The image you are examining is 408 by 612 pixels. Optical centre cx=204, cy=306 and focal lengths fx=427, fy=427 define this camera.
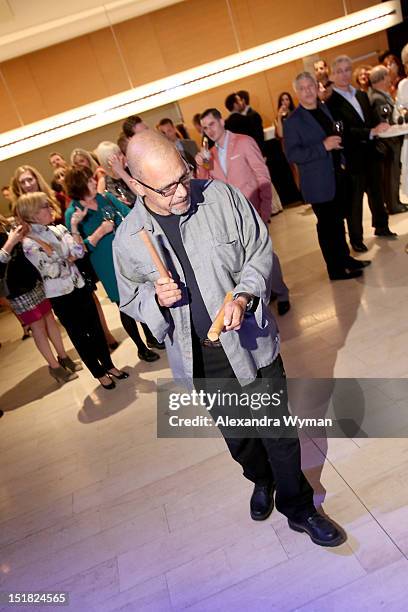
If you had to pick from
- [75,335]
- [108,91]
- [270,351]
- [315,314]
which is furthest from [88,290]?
[108,91]

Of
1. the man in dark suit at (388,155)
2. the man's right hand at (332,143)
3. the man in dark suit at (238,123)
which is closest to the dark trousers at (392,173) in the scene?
the man in dark suit at (388,155)

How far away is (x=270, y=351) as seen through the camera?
1585mm

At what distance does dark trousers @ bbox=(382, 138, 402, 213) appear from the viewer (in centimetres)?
462

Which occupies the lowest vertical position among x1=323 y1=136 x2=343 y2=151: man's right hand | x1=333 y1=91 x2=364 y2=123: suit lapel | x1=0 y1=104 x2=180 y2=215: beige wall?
x1=323 y1=136 x2=343 y2=151: man's right hand

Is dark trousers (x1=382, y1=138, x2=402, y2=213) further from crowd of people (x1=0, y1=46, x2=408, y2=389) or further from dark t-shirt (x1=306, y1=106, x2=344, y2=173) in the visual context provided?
dark t-shirt (x1=306, y1=106, x2=344, y2=173)

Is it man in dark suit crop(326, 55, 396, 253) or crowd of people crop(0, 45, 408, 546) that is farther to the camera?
man in dark suit crop(326, 55, 396, 253)

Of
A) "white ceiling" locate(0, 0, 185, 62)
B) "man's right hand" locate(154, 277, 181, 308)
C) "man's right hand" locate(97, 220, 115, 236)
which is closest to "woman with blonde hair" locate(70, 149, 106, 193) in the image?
"man's right hand" locate(97, 220, 115, 236)

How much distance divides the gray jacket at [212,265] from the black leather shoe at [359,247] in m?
2.86

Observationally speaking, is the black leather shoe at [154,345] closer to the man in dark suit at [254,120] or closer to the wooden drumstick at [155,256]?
the wooden drumstick at [155,256]

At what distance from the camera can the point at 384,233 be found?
4211 millimetres

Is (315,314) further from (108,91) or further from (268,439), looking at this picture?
(108,91)

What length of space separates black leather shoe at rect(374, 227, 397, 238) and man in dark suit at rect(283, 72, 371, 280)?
0.84 m

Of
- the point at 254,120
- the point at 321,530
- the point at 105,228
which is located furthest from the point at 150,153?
the point at 254,120

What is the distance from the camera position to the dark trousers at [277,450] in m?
1.59
